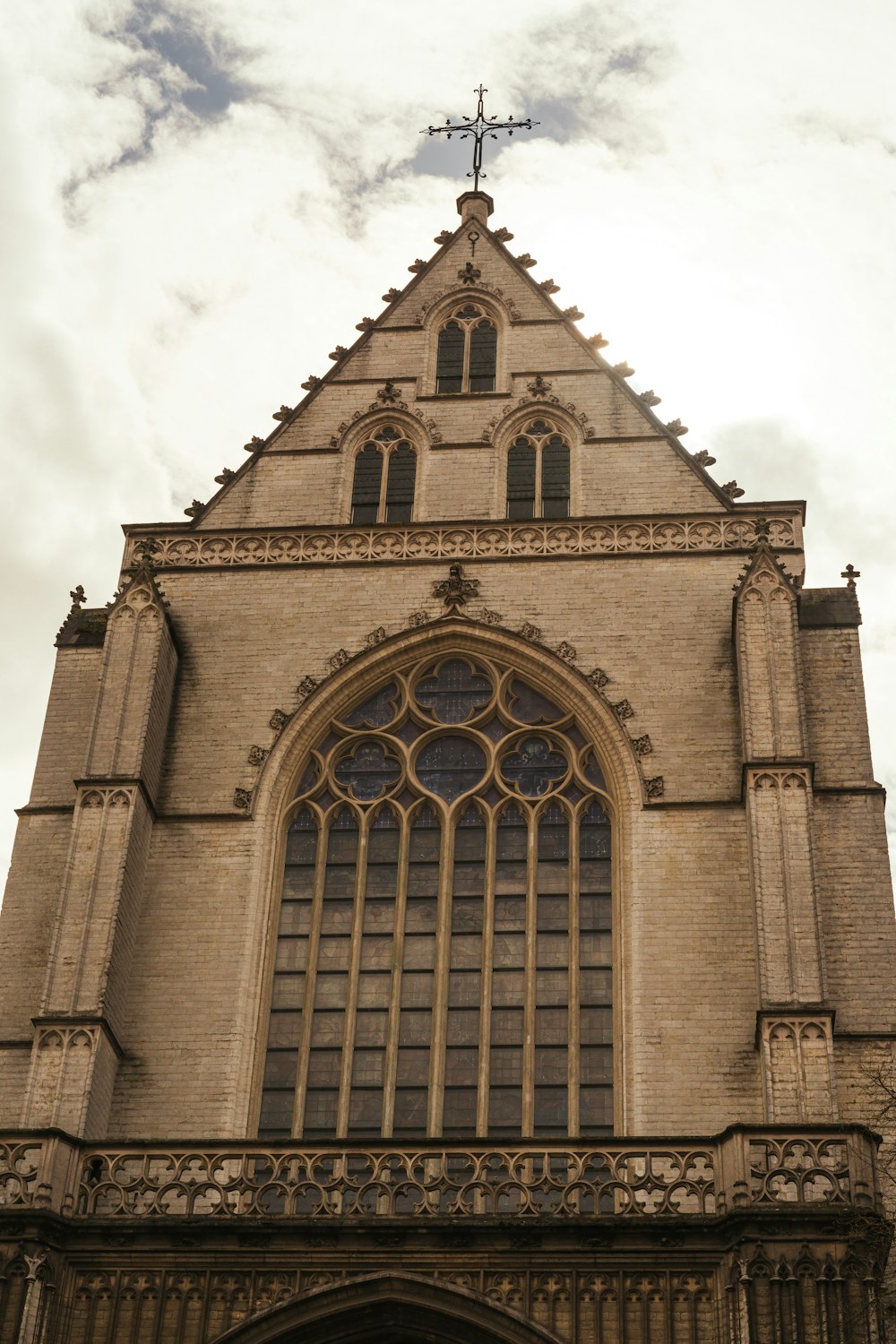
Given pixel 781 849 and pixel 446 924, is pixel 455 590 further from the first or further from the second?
pixel 781 849

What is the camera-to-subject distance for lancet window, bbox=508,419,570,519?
25312 mm

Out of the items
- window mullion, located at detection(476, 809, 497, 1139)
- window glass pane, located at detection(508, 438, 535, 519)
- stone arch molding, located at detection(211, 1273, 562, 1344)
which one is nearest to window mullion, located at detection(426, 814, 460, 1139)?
window mullion, located at detection(476, 809, 497, 1139)

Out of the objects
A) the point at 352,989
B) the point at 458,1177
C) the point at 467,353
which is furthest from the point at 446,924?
the point at 467,353

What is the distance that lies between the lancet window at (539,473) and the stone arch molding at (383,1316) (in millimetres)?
10846

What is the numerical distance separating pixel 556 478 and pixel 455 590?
2.54m

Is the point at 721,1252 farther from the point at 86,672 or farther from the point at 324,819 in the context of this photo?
the point at 86,672

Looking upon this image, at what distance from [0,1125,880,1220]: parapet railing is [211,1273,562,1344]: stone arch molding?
0.62 meters

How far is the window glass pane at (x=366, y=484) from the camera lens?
25.6 meters

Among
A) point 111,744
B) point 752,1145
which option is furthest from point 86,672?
point 752,1145

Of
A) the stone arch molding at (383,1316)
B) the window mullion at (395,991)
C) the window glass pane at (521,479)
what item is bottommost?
the stone arch molding at (383,1316)

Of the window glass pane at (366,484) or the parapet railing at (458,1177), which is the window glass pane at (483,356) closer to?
the window glass pane at (366,484)

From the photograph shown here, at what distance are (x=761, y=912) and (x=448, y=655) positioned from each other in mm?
5657

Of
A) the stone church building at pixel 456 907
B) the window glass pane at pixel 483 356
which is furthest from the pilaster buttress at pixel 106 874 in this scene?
the window glass pane at pixel 483 356

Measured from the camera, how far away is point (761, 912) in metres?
19.9
